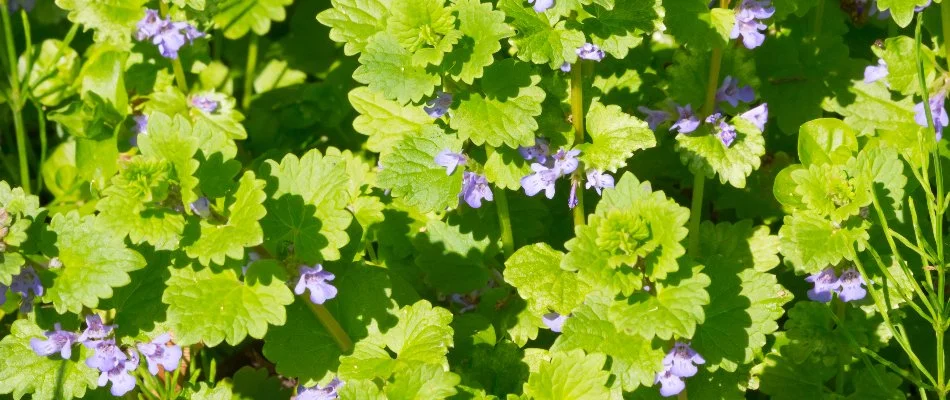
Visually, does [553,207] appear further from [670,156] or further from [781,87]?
[781,87]

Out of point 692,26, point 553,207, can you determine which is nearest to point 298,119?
point 553,207

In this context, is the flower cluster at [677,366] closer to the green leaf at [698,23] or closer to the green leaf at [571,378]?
the green leaf at [571,378]

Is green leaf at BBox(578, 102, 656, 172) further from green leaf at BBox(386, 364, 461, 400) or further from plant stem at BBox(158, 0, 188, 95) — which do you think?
plant stem at BBox(158, 0, 188, 95)

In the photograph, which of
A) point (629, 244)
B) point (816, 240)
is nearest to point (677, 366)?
point (629, 244)

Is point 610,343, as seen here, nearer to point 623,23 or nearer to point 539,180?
point 539,180

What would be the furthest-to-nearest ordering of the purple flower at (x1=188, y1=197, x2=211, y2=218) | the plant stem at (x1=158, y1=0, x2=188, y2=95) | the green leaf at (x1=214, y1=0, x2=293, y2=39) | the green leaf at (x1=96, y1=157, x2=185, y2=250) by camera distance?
the green leaf at (x1=214, y1=0, x2=293, y2=39) → the plant stem at (x1=158, y1=0, x2=188, y2=95) → the purple flower at (x1=188, y1=197, x2=211, y2=218) → the green leaf at (x1=96, y1=157, x2=185, y2=250)

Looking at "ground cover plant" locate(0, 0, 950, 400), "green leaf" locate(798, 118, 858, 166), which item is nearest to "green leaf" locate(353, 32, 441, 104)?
"ground cover plant" locate(0, 0, 950, 400)

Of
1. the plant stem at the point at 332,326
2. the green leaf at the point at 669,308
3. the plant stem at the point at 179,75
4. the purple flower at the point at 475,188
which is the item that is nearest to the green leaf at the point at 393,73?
the purple flower at the point at 475,188
